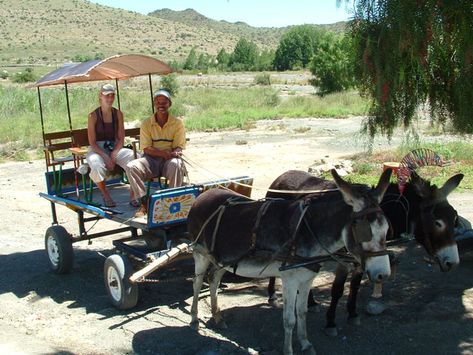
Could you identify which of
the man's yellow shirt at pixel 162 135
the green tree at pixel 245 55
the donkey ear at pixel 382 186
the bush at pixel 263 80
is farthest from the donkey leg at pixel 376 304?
the green tree at pixel 245 55

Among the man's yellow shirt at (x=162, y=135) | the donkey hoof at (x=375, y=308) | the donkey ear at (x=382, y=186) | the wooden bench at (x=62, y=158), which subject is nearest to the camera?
the donkey ear at (x=382, y=186)

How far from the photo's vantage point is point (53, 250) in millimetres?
8055

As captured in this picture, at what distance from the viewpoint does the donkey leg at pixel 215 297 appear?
615 centimetres

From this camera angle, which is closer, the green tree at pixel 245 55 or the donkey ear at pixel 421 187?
the donkey ear at pixel 421 187

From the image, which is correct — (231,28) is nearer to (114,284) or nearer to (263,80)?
(263,80)

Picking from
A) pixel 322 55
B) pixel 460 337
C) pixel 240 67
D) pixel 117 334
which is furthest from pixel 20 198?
pixel 240 67

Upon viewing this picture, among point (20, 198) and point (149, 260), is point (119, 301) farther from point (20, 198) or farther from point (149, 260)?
point (20, 198)

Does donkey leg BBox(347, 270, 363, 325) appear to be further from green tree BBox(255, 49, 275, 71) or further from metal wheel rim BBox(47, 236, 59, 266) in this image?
green tree BBox(255, 49, 275, 71)

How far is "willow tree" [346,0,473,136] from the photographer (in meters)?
4.48

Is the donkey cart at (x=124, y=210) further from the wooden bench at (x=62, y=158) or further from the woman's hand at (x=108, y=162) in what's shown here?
the woman's hand at (x=108, y=162)

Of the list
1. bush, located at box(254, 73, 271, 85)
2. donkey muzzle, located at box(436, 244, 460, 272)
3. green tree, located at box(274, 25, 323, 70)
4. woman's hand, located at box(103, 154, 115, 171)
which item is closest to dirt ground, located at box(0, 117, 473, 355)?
donkey muzzle, located at box(436, 244, 460, 272)

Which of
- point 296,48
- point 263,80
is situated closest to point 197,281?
point 263,80

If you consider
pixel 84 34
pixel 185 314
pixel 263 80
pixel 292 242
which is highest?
pixel 84 34

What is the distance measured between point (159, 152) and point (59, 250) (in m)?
1.89
